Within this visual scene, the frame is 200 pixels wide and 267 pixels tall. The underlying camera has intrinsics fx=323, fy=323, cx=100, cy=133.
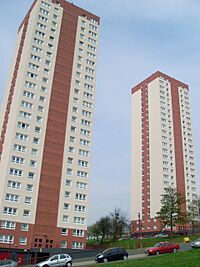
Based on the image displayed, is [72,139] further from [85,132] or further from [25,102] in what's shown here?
[25,102]

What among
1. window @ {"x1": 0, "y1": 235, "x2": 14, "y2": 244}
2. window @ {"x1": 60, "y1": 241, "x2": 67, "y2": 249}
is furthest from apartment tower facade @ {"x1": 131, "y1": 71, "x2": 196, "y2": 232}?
window @ {"x1": 0, "y1": 235, "x2": 14, "y2": 244}

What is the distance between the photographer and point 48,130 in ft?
225

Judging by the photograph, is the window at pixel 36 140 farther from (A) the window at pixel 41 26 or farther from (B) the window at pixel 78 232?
(A) the window at pixel 41 26

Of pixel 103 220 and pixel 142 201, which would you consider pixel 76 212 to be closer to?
pixel 103 220

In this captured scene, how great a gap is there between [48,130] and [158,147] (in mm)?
58558

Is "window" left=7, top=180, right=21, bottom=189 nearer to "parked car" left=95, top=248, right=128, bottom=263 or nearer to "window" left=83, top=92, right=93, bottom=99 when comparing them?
"parked car" left=95, top=248, right=128, bottom=263

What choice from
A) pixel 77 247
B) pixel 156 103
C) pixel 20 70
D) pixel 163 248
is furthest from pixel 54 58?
pixel 156 103

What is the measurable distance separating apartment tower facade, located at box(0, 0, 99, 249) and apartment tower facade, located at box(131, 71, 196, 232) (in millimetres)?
47010

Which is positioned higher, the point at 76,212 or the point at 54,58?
the point at 54,58

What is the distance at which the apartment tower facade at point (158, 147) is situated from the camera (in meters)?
113

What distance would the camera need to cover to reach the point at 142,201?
115 m

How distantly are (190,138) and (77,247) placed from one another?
7512 cm

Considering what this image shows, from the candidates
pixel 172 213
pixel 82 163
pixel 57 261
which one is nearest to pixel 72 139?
pixel 82 163

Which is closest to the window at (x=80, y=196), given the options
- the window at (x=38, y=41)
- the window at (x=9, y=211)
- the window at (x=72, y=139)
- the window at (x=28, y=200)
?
the window at (x=28, y=200)
